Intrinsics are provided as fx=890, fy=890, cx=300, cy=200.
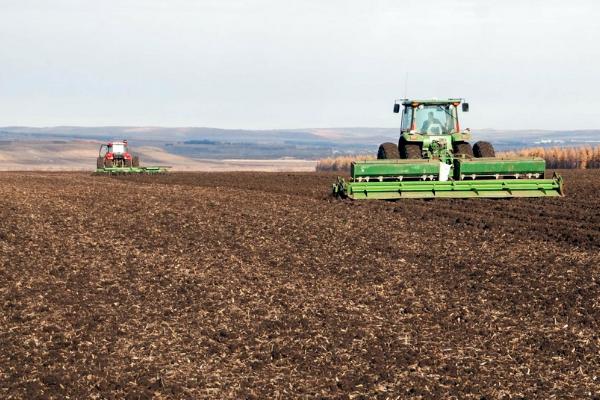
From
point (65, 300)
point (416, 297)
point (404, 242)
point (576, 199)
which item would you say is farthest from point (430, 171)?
point (65, 300)

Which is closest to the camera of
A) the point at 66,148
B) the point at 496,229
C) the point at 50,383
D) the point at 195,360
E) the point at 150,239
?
the point at 50,383

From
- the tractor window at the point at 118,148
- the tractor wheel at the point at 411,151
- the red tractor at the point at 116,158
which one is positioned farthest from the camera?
the tractor window at the point at 118,148

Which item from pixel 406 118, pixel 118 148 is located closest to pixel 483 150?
pixel 406 118

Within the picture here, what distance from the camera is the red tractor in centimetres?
4425

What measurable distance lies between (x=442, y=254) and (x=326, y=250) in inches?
82.5

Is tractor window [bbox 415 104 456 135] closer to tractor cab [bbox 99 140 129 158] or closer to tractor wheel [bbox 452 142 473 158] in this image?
tractor wheel [bbox 452 142 473 158]

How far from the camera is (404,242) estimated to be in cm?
1719

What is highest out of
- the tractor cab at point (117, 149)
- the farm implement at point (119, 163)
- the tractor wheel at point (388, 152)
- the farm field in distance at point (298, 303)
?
the tractor wheel at point (388, 152)

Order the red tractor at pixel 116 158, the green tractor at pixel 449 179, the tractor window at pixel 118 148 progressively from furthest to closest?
the tractor window at pixel 118 148 → the red tractor at pixel 116 158 → the green tractor at pixel 449 179

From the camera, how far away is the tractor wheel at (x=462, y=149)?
967 inches

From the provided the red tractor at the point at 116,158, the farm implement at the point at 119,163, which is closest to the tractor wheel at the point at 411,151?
the farm implement at the point at 119,163

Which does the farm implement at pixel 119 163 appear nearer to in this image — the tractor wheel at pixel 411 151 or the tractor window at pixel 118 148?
the tractor window at pixel 118 148

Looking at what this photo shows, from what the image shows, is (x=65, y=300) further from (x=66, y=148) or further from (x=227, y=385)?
(x=66, y=148)

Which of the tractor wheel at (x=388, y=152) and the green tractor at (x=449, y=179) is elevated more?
the tractor wheel at (x=388, y=152)
